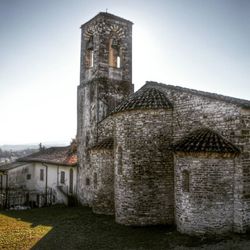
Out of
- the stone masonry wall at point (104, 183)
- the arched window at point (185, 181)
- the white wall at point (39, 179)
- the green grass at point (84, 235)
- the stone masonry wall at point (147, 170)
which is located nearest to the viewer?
the green grass at point (84, 235)

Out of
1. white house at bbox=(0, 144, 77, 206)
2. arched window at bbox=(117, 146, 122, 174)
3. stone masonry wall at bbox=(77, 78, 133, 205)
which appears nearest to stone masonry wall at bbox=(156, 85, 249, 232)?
arched window at bbox=(117, 146, 122, 174)

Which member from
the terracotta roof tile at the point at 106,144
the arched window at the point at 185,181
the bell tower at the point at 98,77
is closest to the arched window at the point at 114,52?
the bell tower at the point at 98,77

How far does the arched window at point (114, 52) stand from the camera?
2000 centimetres

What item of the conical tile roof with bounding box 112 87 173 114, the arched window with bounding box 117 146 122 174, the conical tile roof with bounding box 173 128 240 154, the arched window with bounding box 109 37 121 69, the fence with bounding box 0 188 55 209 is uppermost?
the arched window with bounding box 109 37 121 69

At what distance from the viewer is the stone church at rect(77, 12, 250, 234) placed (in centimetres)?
1170

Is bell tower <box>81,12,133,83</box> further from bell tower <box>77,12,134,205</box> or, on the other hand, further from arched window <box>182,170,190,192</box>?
arched window <box>182,170,190,192</box>

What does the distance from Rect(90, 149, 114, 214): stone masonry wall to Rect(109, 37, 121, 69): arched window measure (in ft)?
20.7

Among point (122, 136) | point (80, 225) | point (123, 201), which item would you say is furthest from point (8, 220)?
point (122, 136)

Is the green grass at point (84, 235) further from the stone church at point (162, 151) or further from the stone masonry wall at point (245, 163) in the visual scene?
the stone masonry wall at point (245, 163)

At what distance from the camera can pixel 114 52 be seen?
20344 millimetres

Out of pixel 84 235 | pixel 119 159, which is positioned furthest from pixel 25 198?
pixel 84 235

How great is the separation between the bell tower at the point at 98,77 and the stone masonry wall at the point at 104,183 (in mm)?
2219

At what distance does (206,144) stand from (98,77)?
9461mm

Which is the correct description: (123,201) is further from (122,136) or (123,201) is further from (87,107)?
(87,107)
